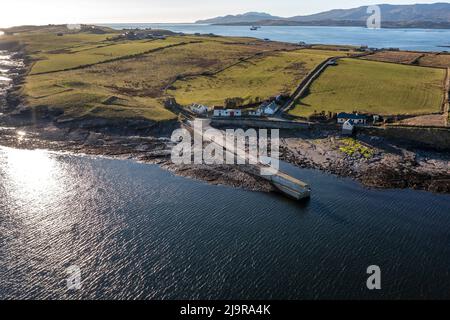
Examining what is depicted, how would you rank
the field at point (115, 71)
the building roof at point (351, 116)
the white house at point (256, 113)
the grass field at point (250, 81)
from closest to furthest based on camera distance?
the building roof at point (351, 116), the white house at point (256, 113), the field at point (115, 71), the grass field at point (250, 81)

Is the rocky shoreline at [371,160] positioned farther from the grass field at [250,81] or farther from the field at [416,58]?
the field at [416,58]

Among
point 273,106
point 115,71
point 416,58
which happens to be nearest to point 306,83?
point 273,106

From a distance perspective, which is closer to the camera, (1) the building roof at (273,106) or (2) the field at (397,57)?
(1) the building roof at (273,106)

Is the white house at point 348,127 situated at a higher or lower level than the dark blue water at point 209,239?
higher

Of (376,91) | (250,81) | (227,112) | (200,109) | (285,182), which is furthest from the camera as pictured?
(250,81)

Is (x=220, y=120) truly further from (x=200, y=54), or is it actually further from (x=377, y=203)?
(x=200, y=54)

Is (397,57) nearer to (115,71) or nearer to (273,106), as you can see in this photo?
(273,106)

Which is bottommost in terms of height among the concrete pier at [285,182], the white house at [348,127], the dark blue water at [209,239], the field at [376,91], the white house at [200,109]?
the dark blue water at [209,239]

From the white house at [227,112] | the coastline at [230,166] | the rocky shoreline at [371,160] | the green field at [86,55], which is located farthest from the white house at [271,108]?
the green field at [86,55]

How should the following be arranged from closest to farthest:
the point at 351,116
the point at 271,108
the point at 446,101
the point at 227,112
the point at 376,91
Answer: the point at 351,116
the point at 227,112
the point at 271,108
the point at 446,101
the point at 376,91
